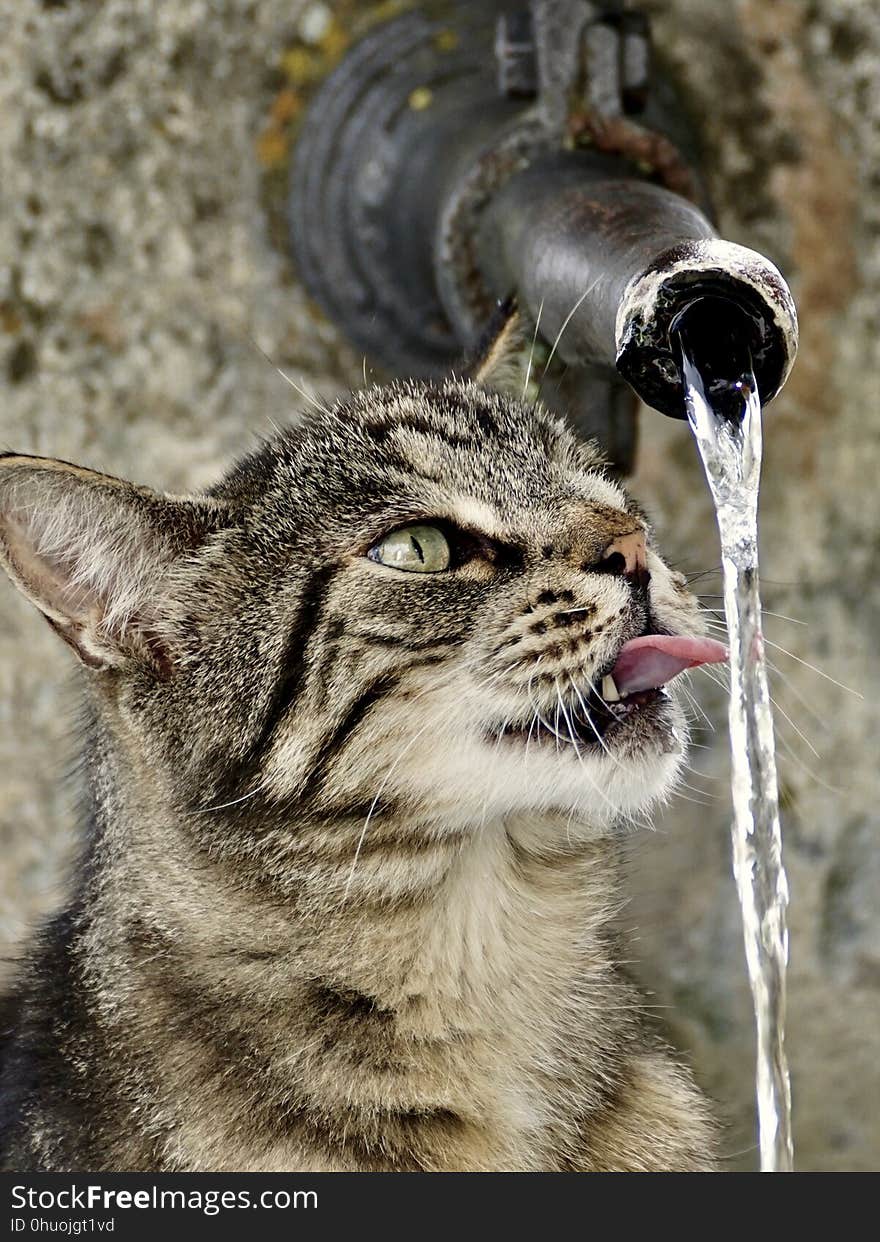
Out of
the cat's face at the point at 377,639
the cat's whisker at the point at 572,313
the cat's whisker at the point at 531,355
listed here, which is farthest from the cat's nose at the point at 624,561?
the cat's whisker at the point at 531,355

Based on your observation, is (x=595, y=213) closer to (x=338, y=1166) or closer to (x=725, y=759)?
(x=338, y=1166)

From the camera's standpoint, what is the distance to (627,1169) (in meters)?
1.76

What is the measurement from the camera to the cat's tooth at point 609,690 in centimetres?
161

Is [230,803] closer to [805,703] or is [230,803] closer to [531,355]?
[531,355]

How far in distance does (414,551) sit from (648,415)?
108cm

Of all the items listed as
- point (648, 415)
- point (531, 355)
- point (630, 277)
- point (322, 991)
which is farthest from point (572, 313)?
point (648, 415)

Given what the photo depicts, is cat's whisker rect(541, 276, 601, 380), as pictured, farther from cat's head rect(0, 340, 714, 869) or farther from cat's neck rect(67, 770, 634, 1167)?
cat's neck rect(67, 770, 634, 1167)

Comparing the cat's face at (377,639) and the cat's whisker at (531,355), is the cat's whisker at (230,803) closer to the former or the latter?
the cat's face at (377,639)

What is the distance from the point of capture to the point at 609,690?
1620mm

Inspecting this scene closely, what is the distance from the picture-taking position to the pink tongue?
5.15 feet

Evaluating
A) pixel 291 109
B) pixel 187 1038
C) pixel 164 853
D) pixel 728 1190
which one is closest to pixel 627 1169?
pixel 728 1190

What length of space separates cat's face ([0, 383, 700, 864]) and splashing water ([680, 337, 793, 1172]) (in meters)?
0.09

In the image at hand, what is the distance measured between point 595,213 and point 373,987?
912 millimetres

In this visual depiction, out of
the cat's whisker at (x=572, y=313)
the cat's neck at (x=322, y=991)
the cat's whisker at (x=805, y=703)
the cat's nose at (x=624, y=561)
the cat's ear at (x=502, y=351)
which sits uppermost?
the cat's whisker at (x=572, y=313)
